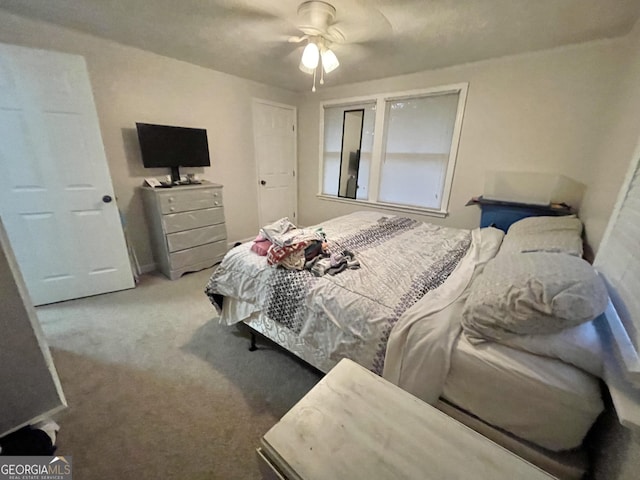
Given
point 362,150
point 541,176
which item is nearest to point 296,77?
point 362,150

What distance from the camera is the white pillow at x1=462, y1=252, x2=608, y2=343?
808 millimetres

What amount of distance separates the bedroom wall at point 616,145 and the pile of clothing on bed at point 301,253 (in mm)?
1577

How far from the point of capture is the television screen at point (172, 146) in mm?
2539

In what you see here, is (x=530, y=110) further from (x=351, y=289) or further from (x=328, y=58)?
(x=351, y=289)

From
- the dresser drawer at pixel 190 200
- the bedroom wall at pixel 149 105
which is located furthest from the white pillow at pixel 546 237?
the bedroom wall at pixel 149 105

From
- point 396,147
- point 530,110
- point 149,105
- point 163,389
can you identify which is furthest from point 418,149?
point 163,389

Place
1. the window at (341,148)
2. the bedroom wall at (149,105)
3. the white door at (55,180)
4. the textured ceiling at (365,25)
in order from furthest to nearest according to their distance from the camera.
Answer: the window at (341,148)
the bedroom wall at (149,105)
the white door at (55,180)
the textured ceiling at (365,25)

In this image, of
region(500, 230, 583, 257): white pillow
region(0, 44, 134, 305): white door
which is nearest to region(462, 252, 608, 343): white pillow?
region(500, 230, 583, 257): white pillow

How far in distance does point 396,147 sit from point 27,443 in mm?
3809

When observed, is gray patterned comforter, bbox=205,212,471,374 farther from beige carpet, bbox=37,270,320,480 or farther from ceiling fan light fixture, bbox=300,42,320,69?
ceiling fan light fixture, bbox=300,42,320,69

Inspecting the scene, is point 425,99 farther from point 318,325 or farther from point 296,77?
point 318,325

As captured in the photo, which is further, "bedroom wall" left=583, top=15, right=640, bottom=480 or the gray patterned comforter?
the gray patterned comforter

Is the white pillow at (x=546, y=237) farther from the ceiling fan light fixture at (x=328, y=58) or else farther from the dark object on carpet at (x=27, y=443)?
the dark object on carpet at (x=27, y=443)

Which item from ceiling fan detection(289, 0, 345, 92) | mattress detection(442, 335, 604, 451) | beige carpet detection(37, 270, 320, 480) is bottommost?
beige carpet detection(37, 270, 320, 480)
